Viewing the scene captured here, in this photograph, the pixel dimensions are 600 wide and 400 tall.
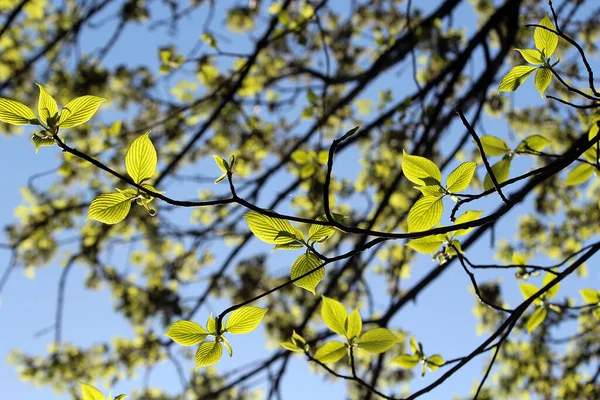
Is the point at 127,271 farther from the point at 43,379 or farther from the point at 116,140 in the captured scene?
the point at 116,140

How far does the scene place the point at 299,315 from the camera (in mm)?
4223

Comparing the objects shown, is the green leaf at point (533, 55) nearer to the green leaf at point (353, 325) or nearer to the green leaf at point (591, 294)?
the green leaf at point (353, 325)

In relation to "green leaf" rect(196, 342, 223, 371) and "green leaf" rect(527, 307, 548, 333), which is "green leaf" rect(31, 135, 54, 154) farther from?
"green leaf" rect(527, 307, 548, 333)

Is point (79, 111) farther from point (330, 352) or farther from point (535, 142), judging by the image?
point (535, 142)

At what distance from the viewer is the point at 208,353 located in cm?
92

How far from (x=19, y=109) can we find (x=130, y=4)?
10.9 ft

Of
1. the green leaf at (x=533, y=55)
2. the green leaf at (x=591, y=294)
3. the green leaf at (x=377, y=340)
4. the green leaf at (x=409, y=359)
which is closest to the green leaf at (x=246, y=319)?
the green leaf at (x=377, y=340)

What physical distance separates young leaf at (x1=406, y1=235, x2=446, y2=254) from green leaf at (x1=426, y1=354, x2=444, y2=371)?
0.34m

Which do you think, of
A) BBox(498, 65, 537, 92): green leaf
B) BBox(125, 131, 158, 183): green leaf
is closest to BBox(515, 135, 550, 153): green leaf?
BBox(498, 65, 537, 92): green leaf

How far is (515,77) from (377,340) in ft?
2.00

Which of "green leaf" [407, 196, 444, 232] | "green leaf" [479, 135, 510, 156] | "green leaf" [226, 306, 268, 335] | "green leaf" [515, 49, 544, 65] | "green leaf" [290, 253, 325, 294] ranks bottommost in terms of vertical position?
"green leaf" [226, 306, 268, 335]

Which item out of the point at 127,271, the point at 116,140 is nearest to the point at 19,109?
the point at 116,140

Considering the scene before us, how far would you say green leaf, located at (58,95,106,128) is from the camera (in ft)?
2.65

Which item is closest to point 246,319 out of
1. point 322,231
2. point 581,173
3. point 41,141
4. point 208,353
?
point 208,353
